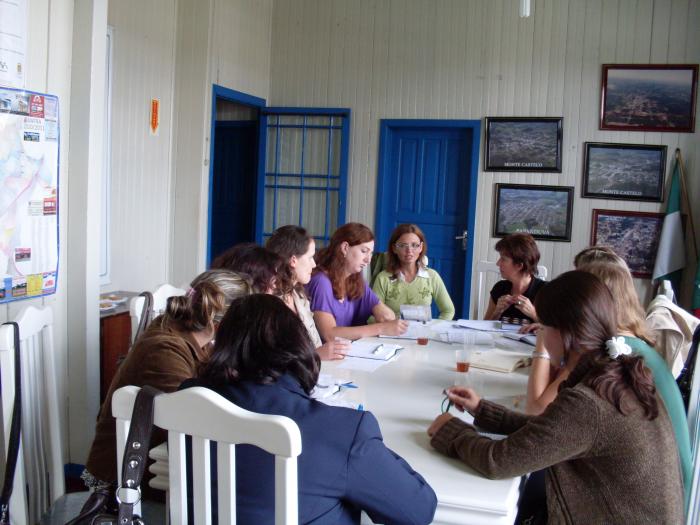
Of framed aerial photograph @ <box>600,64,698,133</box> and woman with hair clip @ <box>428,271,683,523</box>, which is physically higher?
framed aerial photograph @ <box>600,64,698,133</box>

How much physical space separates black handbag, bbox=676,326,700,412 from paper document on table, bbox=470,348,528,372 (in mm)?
Result: 591

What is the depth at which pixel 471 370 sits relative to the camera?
9.00ft

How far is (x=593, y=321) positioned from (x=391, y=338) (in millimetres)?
1696

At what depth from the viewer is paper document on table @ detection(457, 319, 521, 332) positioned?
11.7 ft

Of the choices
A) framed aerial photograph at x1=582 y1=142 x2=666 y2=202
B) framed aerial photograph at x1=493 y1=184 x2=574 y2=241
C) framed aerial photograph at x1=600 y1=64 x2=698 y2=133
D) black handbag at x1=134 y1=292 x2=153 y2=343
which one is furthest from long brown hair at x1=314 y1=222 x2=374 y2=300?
framed aerial photograph at x1=600 y1=64 x2=698 y2=133

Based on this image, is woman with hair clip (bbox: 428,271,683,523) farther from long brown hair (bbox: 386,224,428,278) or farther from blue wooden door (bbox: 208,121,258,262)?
blue wooden door (bbox: 208,121,258,262)

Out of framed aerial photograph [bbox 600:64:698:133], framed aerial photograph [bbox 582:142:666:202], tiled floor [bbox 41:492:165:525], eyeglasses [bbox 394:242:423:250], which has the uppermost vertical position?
framed aerial photograph [bbox 600:64:698:133]

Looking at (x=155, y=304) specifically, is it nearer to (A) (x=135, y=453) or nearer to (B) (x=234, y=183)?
(A) (x=135, y=453)

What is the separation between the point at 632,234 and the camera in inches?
233

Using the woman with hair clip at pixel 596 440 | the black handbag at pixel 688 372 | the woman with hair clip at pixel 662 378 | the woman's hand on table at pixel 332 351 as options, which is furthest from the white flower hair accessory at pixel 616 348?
the woman's hand on table at pixel 332 351

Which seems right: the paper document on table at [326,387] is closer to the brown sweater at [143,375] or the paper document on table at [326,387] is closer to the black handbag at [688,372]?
the brown sweater at [143,375]

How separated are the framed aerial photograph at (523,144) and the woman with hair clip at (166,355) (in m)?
4.55

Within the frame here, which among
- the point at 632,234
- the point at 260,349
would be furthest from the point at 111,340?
the point at 632,234

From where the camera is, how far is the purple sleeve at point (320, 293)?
340 centimetres
